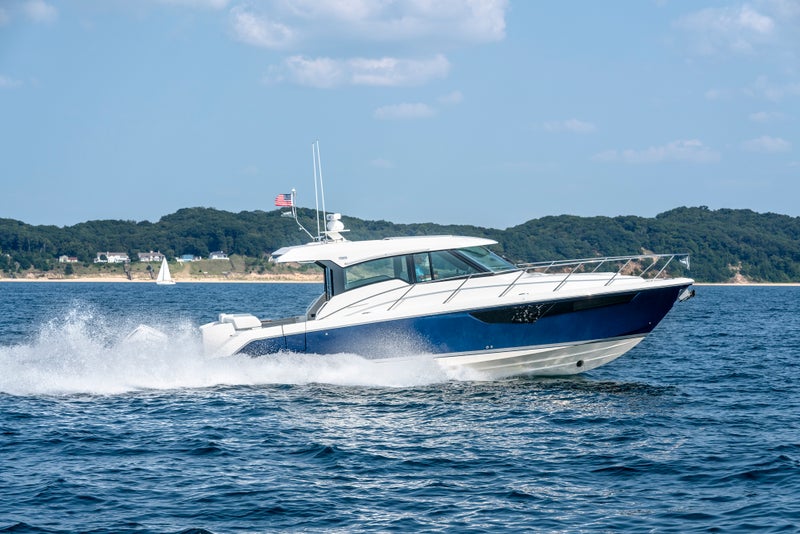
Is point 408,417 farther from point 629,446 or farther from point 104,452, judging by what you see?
point 104,452

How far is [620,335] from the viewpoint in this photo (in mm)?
15016

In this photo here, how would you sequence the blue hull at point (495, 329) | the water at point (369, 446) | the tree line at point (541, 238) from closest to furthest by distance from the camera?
the water at point (369, 446)
the blue hull at point (495, 329)
the tree line at point (541, 238)

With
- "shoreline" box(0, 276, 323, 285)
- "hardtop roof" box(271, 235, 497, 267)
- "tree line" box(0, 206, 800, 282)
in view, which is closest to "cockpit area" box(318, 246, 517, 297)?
"hardtop roof" box(271, 235, 497, 267)

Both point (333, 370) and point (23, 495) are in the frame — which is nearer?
point (23, 495)

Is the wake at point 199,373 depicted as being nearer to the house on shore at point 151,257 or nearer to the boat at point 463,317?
the boat at point 463,317

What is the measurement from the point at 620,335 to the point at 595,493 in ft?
21.5

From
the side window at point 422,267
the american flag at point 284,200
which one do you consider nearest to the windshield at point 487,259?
the side window at point 422,267

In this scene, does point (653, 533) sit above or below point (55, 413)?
below

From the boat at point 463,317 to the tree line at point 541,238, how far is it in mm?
69923

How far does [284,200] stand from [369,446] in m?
7.06

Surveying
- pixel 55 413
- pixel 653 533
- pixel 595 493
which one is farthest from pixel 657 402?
pixel 55 413

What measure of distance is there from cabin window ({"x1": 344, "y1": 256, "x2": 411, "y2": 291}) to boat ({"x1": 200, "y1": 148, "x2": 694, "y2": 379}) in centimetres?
2

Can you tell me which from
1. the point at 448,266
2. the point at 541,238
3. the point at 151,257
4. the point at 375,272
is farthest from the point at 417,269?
the point at 151,257

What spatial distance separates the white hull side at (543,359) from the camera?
15.0 meters
